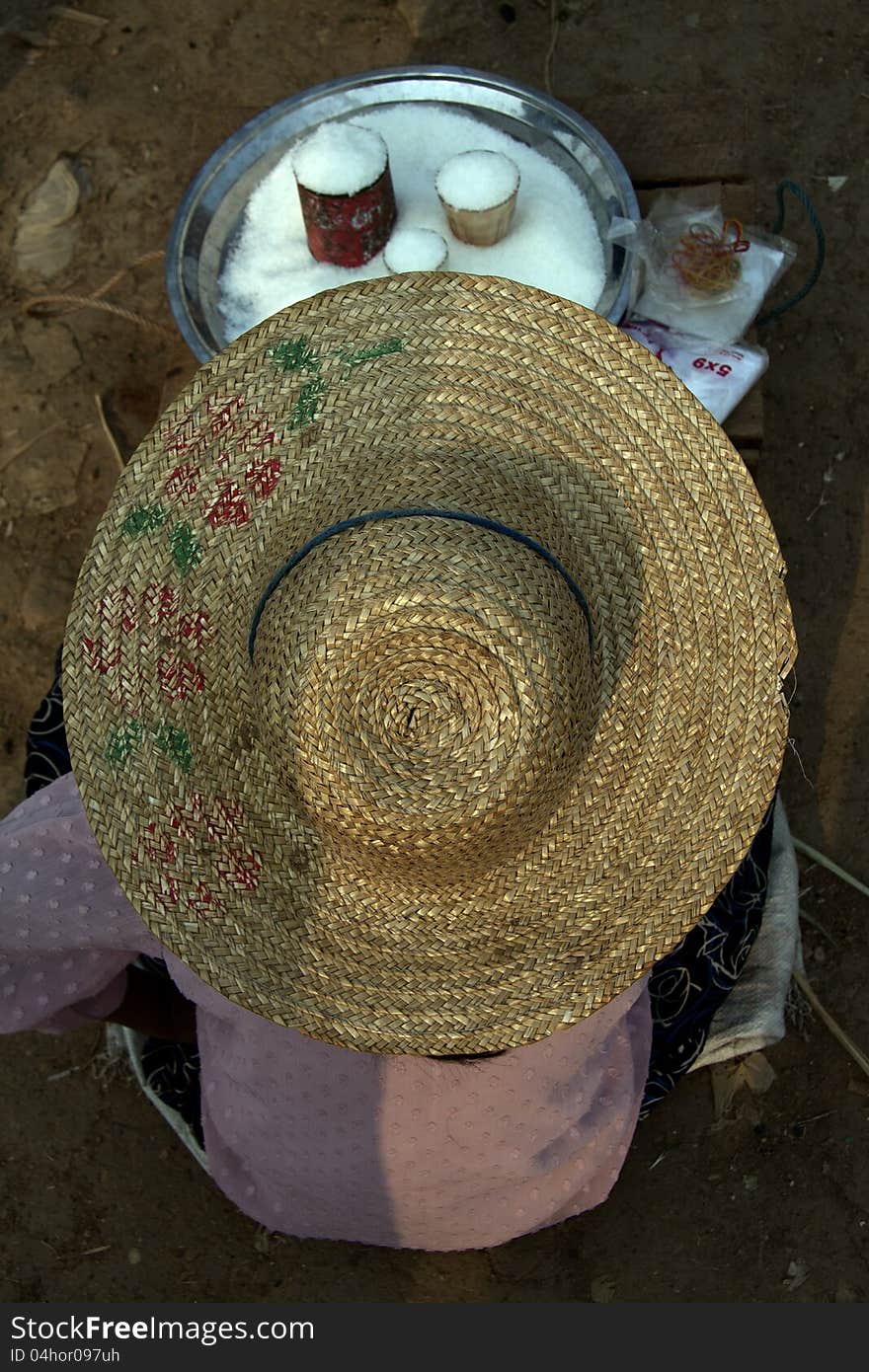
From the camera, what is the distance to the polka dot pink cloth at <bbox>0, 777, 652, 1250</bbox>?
1767mm

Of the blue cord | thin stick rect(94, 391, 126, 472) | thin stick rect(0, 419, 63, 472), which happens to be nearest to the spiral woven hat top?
the blue cord

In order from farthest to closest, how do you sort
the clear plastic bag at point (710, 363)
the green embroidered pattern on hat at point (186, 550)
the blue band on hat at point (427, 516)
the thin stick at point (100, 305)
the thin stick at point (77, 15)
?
the thin stick at point (77, 15) < the thin stick at point (100, 305) < the clear plastic bag at point (710, 363) < the green embroidered pattern on hat at point (186, 550) < the blue band on hat at point (427, 516)

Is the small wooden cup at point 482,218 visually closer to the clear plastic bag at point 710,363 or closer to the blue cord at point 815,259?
the clear plastic bag at point 710,363

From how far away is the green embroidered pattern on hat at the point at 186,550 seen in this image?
5.00 feet

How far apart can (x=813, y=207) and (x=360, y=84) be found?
1.40 m

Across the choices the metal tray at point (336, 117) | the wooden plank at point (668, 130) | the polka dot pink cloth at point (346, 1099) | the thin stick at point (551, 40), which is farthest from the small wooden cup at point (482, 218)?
the polka dot pink cloth at point (346, 1099)

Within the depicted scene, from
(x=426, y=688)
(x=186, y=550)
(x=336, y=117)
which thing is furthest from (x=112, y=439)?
(x=426, y=688)

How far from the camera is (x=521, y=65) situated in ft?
11.0

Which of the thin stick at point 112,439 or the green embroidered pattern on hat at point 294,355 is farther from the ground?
the green embroidered pattern on hat at point 294,355

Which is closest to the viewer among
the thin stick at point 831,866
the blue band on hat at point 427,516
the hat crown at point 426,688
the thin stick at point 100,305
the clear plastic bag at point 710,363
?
the hat crown at point 426,688

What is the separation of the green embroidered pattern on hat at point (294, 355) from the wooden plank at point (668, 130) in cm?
209

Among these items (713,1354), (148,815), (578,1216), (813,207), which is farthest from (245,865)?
(813,207)

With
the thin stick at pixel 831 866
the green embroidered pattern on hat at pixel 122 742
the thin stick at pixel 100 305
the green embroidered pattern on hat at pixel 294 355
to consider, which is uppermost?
the green embroidered pattern on hat at pixel 294 355

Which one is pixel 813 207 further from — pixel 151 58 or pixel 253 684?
pixel 253 684
